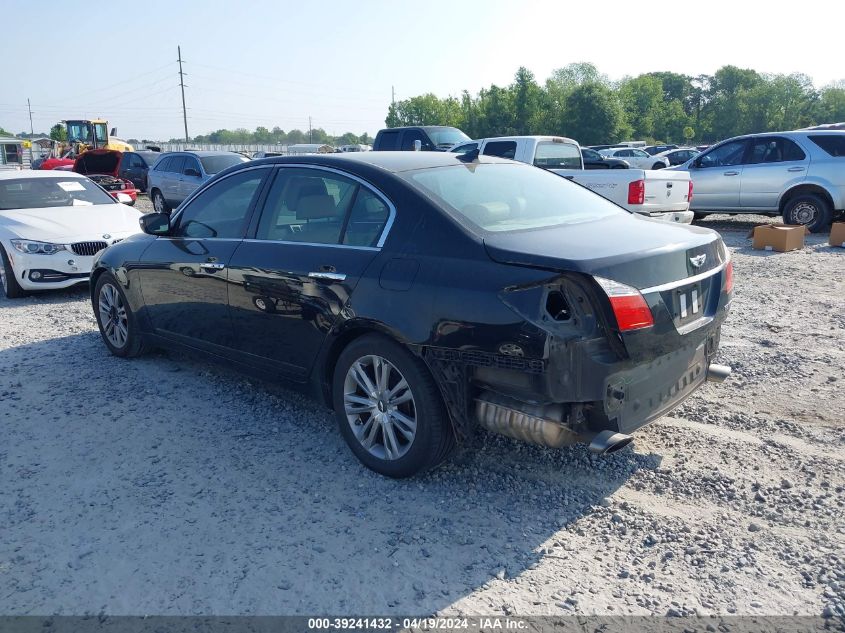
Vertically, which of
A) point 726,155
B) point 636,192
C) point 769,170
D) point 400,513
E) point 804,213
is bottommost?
point 400,513

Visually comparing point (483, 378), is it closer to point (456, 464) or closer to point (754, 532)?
point (456, 464)

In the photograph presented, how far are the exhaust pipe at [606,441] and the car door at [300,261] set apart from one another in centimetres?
148

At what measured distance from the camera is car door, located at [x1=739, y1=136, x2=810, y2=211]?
12352 mm

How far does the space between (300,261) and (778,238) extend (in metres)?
9.05

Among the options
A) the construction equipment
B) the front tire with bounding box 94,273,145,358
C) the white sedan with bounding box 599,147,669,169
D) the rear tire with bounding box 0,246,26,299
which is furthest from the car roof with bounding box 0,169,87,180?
the construction equipment

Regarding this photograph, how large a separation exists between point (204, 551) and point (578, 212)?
273 centimetres

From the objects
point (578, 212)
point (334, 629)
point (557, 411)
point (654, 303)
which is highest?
point (578, 212)

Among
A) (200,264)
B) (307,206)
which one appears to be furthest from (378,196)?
(200,264)

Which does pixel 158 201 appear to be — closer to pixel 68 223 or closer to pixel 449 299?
pixel 68 223

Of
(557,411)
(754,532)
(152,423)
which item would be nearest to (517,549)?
(557,411)

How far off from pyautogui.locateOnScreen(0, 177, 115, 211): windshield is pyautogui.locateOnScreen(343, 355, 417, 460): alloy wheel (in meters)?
7.37

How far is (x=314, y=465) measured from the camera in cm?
398

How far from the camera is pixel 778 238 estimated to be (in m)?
10.6

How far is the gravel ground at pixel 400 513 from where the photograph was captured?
2828mm
